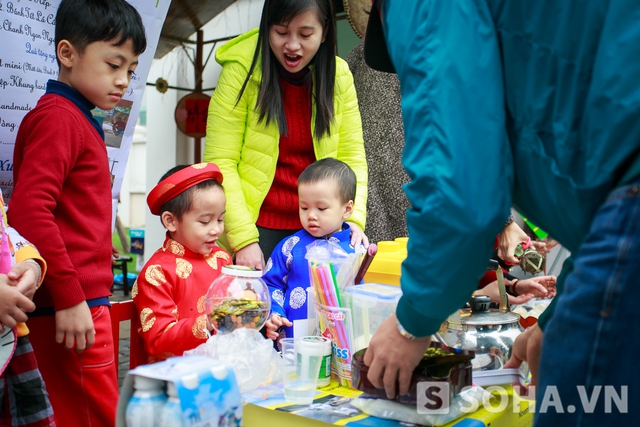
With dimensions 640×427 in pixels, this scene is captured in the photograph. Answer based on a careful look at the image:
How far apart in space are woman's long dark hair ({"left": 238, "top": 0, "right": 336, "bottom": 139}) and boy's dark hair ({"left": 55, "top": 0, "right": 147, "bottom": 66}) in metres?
0.60

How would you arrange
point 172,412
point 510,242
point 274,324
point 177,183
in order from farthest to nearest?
point 510,242 < point 177,183 < point 274,324 < point 172,412

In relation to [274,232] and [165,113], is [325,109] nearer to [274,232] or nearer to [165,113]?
[274,232]

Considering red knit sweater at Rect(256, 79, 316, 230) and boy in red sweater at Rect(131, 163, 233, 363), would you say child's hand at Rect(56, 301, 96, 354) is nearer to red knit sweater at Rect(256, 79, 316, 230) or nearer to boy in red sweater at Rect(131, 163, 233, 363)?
boy in red sweater at Rect(131, 163, 233, 363)

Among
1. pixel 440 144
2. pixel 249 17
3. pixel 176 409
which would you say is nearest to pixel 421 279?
pixel 440 144

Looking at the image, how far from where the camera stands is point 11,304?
54.3 inches

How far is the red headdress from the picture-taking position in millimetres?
1920

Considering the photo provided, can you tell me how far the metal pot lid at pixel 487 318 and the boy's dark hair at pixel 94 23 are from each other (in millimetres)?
1186

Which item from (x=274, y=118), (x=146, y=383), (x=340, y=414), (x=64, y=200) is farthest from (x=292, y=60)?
(x=146, y=383)

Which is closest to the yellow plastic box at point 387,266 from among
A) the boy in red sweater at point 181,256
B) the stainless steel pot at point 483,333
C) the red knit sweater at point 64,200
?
the stainless steel pot at point 483,333

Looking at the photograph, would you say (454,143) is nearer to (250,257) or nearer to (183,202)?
(183,202)

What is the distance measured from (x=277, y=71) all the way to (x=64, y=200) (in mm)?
988

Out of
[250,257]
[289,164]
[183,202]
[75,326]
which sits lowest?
[75,326]

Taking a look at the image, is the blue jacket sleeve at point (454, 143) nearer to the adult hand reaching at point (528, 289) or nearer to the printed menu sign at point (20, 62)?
the adult hand reaching at point (528, 289)

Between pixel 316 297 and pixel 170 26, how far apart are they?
4.00 m
